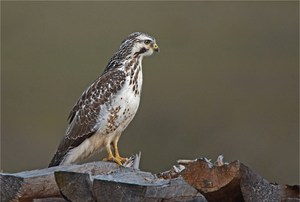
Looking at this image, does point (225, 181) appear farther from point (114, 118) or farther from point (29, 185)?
point (114, 118)

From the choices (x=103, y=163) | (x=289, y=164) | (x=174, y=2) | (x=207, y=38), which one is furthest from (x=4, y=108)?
(x=103, y=163)

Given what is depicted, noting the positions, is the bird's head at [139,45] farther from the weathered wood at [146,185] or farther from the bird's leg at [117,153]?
the weathered wood at [146,185]

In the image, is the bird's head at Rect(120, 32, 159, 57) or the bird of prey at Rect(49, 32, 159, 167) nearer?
the bird of prey at Rect(49, 32, 159, 167)

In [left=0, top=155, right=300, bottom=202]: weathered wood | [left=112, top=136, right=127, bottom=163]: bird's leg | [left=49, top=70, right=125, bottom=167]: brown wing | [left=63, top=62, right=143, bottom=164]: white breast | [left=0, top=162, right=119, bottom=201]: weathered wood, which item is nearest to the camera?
[left=0, top=155, right=300, bottom=202]: weathered wood

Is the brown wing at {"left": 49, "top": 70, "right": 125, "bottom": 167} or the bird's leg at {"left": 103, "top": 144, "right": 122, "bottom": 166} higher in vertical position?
the brown wing at {"left": 49, "top": 70, "right": 125, "bottom": 167}

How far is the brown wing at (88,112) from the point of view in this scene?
1412cm

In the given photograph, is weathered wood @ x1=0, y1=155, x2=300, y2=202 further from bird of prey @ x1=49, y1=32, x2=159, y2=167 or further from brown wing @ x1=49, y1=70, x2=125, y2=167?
brown wing @ x1=49, y1=70, x2=125, y2=167

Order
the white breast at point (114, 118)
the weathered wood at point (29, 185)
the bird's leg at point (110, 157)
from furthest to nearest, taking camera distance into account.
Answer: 1. the white breast at point (114, 118)
2. the bird's leg at point (110, 157)
3. the weathered wood at point (29, 185)

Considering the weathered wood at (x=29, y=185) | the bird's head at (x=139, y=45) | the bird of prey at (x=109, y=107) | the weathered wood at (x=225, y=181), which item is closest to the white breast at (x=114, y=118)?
the bird of prey at (x=109, y=107)

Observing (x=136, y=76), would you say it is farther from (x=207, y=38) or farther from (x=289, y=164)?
(x=207, y=38)

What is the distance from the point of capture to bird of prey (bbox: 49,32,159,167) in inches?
552

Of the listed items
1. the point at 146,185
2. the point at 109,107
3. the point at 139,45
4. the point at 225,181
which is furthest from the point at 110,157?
the point at 225,181

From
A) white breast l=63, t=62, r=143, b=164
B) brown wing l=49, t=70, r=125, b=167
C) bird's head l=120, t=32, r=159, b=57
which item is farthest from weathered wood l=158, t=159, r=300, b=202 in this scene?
bird's head l=120, t=32, r=159, b=57

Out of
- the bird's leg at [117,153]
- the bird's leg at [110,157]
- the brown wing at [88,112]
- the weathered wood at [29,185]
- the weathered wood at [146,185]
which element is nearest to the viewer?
the weathered wood at [146,185]
